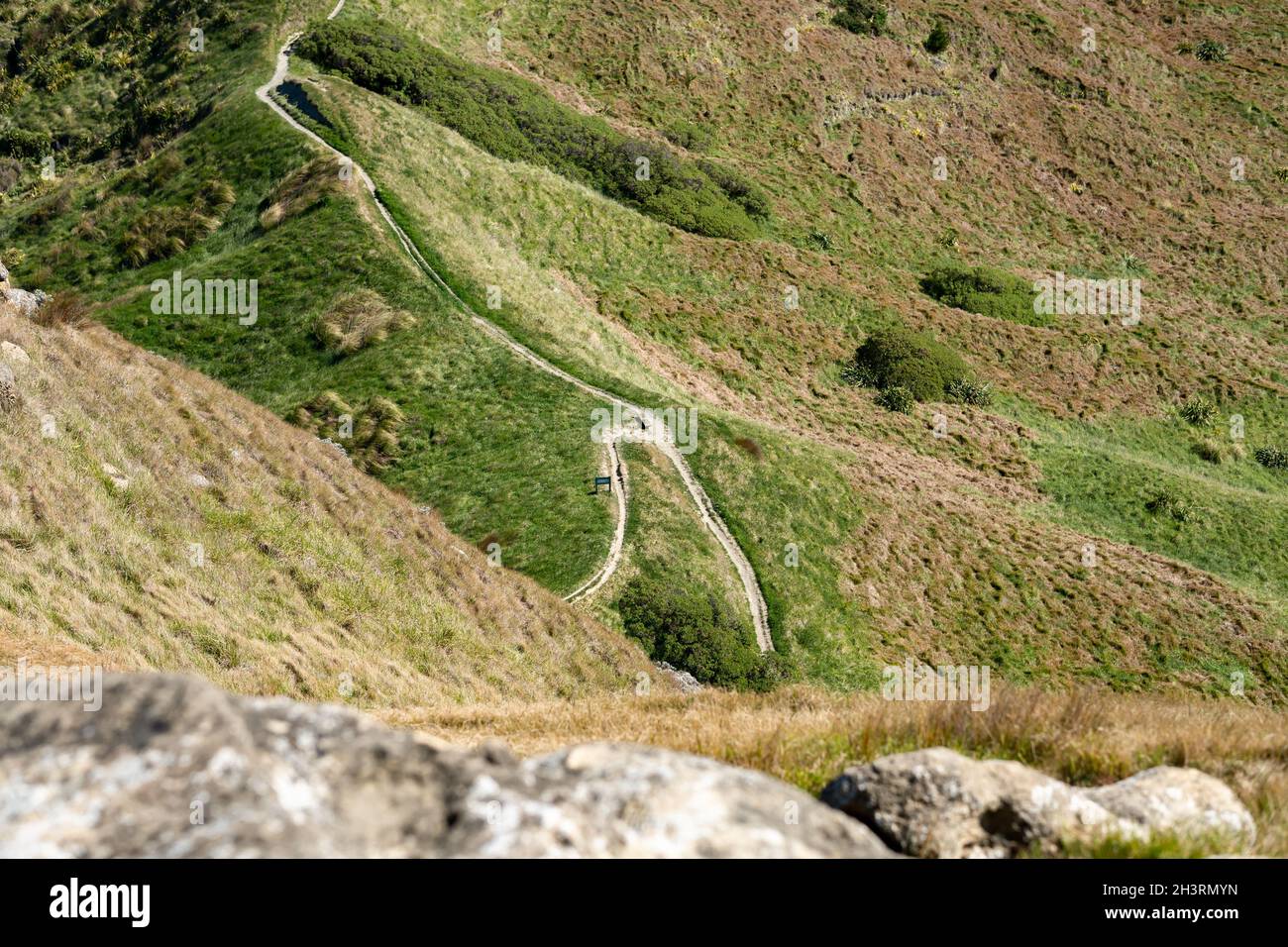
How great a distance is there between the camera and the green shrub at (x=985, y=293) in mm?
58375

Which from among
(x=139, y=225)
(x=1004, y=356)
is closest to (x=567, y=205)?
(x=139, y=225)

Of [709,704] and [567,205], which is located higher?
[567,205]

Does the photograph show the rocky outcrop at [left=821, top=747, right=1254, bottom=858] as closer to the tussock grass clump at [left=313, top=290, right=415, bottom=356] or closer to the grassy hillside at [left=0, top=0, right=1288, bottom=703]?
the grassy hillside at [left=0, top=0, right=1288, bottom=703]

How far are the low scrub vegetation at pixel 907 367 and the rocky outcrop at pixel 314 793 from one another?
46402 millimetres

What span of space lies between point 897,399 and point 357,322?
27182 millimetres

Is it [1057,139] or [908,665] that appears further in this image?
[1057,139]

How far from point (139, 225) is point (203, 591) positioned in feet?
117

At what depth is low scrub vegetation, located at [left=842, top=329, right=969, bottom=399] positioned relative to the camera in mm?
48750

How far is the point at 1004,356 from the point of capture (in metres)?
54.6

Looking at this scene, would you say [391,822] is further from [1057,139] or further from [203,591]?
[1057,139]

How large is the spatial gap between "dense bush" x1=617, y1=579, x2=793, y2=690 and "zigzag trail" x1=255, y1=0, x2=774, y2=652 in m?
1.04

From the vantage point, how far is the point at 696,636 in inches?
1056

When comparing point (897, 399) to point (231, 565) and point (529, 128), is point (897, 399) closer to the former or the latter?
point (529, 128)

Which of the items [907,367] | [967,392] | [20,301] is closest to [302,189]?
[20,301]
